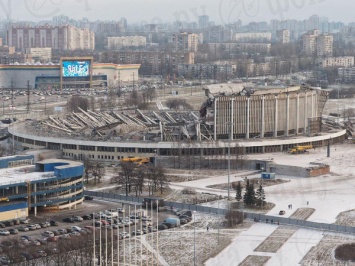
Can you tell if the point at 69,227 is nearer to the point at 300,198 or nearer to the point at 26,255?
the point at 26,255

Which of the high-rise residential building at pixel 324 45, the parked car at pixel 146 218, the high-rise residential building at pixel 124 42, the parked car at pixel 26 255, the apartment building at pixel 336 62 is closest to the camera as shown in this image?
the parked car at pixel 26 255

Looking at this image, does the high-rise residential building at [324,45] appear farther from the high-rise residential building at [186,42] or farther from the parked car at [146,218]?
the parked car at [146,218]

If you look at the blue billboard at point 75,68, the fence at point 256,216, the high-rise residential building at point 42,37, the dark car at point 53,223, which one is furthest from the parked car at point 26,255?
the high-rise residential building at point 42,37

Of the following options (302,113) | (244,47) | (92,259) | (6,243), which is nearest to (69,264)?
(92,259)

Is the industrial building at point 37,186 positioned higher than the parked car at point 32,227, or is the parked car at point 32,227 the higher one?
the industrial building at point 37,186

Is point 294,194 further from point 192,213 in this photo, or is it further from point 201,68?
point 201,68

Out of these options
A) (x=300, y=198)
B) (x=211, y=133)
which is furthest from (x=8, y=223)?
(x=211, y=133)

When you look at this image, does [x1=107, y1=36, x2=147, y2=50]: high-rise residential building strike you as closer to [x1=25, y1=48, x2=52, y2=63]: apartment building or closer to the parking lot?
[x1=25, y1=48, x2=52, y2=63]: apartment building
